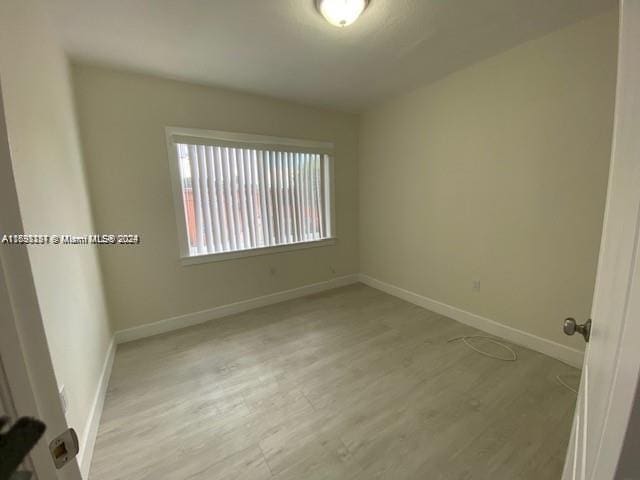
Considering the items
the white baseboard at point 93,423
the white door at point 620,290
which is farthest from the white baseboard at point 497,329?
the white baseboard at point 93,423

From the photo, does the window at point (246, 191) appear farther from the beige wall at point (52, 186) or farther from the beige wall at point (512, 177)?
the beige wall at point (512, 177)

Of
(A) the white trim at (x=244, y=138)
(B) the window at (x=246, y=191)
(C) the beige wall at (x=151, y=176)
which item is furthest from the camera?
(B) the window at (x=246, y=191)

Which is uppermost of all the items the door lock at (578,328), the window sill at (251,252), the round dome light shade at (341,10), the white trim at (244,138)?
the round dome light shade at (341,10)

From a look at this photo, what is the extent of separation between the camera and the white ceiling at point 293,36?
5.10ft

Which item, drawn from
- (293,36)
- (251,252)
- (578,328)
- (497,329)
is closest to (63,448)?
(578,328)

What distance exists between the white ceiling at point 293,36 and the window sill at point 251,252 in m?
1.75

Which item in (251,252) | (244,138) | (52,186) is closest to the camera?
(52,186)

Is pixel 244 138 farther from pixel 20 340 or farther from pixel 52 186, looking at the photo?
pixel 20 340

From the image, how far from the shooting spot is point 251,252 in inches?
120

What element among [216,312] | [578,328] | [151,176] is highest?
[151,176]

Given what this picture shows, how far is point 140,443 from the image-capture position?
1.44 m

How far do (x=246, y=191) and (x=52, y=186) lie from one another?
68.1 inches

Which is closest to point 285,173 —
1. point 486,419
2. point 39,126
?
point 39,126

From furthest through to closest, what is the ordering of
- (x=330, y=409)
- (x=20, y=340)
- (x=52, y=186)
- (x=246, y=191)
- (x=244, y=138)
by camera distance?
1. (x=246, y=191)
2. (x=244, y=138)
3. (x=330, y=409)
4. (x=52, y=186)
5. (x=20, y=340)
